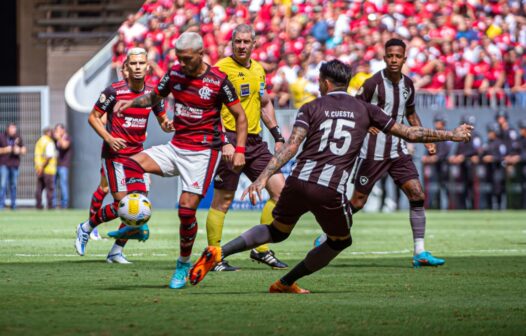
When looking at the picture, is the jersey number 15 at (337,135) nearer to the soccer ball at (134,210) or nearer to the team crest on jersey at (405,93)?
the soccer ball at (134,210)

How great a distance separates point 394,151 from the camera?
12289mm

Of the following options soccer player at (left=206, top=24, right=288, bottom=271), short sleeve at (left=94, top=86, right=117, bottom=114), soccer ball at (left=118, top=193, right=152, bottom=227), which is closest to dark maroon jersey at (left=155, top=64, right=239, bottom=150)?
soccer ball at (left=118, top=193, right=152, bottom=227)

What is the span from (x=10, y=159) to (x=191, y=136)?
783 inches

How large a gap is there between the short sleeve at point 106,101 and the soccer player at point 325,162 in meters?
3.99

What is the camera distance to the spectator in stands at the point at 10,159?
28359 millimetres

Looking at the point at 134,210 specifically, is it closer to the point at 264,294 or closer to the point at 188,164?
the point at 188,164

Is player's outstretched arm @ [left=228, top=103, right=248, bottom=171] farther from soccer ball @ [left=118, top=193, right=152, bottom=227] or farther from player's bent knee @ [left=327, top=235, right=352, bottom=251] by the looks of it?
player's bent knee @ [left=327, top=235, right=352, bottom=251]

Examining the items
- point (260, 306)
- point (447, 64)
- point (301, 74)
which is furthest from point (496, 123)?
point (260, 306)

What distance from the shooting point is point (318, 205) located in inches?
334

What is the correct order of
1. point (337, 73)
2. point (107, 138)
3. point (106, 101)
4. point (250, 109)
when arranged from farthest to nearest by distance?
point (106, 101)
point (107, 138)
point (250, 109)
point (337, 73)

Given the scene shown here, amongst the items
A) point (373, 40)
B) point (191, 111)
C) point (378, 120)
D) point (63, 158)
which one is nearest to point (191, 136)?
point (191, 111)

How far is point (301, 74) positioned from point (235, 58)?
44.7ft

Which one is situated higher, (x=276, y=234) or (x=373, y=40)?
(x=373, y=40)

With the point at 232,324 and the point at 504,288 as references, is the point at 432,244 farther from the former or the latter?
the point at 232,324
